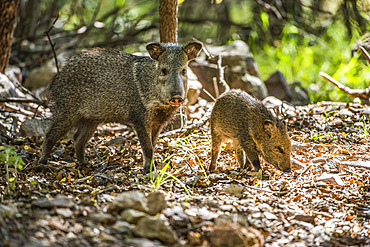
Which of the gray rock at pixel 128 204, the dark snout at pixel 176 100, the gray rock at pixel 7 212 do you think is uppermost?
the dark snout at pixel 176 100

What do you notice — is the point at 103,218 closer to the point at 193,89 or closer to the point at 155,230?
the point at 155,230

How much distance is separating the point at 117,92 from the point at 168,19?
1235mm

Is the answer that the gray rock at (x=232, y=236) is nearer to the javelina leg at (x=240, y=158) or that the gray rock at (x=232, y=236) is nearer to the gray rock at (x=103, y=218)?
the gray rock at (x=103, y=218)

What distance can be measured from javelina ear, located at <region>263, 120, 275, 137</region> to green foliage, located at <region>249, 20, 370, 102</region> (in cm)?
Answer: 410

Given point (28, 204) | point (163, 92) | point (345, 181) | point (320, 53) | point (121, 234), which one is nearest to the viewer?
point (121, 234)

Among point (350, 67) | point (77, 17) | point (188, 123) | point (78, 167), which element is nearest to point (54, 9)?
point (77, 17)

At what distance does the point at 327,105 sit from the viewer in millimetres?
6930

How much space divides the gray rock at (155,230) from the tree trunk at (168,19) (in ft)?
11.2

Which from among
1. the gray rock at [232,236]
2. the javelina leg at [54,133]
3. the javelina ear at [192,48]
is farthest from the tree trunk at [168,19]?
the gray rock at [232,236]

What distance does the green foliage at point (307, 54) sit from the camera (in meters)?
8.77

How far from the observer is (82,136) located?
5207 millimetres

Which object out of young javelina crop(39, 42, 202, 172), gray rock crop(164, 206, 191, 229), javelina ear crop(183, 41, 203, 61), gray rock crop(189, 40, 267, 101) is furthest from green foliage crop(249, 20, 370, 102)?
gray rock crop(164, 206, 191, 229)

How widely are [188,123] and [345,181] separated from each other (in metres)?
2.54

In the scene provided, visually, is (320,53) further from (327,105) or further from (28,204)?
(28,204)
